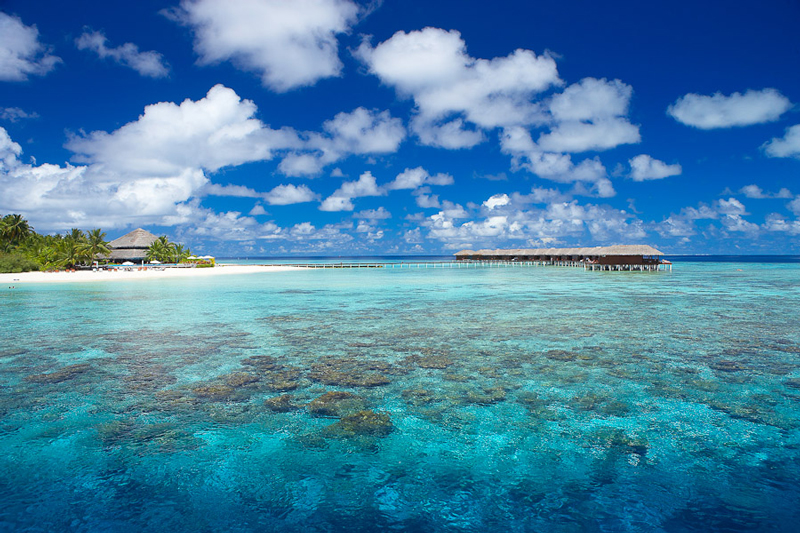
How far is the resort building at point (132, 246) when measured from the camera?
5428cm

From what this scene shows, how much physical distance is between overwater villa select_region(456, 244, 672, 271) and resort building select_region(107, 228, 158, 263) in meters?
51.5

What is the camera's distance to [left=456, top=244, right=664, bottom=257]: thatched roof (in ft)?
167

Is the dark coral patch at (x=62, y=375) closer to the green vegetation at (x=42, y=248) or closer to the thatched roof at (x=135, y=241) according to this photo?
the green vegetation at (x=42, y=248)

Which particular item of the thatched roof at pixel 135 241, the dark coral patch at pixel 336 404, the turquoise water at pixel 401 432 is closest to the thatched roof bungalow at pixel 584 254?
the turquoise water at pixel 401 432

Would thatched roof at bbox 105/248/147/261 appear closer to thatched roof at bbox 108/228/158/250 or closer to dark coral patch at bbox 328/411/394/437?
thatched roof at bbox 108/228/158/250

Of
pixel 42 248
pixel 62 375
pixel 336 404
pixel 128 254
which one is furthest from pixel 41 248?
pixel 336 404

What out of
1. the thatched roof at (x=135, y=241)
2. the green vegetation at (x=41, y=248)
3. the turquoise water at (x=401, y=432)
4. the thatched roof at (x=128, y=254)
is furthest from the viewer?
the thatched roof at (x=135, y=241)

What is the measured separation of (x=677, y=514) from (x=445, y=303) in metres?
16.7

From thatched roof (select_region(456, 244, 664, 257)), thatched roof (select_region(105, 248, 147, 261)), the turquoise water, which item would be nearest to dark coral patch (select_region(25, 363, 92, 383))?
the turquoise water

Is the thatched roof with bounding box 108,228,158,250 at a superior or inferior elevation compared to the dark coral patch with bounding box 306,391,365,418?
superior

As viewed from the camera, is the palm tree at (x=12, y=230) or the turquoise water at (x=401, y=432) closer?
the turquoise water at (x=401, y=432)

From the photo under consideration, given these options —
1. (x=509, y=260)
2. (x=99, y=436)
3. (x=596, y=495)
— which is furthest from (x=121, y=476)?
(x=509, y=260)

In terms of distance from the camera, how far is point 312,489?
4410 mm

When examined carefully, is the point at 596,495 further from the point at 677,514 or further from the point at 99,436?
the point at 99,436
